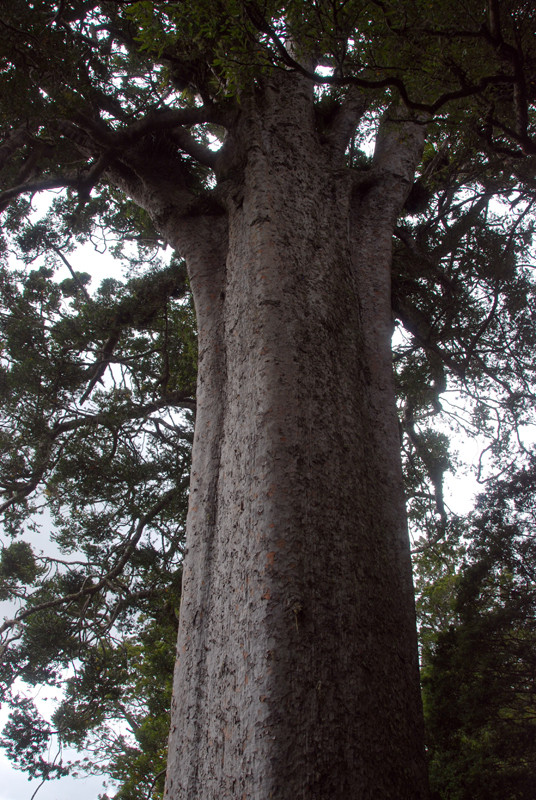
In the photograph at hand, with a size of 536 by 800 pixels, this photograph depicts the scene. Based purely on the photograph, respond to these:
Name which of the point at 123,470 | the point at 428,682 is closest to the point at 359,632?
the point at 123,470

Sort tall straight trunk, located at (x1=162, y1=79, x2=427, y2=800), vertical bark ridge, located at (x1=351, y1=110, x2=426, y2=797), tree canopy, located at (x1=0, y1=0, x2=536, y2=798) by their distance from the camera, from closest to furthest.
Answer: tall straight trunk, located at (x1=162, y1=79, x2=427, y2=800) < vertical bark ridge, located at (x1=351, y1=110, x2=426, y2=797) < tree canopy, located at (x1=0, y1=0, x2=536, y2=798)

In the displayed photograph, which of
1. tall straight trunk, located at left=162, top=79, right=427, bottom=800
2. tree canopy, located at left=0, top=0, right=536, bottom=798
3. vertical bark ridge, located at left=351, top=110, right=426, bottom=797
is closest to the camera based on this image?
tall straight trunk, located at left=162, top=79, right=427, bottom=800

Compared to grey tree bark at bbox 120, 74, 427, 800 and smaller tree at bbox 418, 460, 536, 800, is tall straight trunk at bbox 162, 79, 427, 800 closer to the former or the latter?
grey tree bark at bbox 120, 74, 427, 800

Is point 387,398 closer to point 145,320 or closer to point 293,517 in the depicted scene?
point 293,517

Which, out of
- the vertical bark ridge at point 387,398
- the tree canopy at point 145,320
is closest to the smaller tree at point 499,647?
the tree canopy at point 145,320

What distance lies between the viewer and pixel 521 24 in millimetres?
2740

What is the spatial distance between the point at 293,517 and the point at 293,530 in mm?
46

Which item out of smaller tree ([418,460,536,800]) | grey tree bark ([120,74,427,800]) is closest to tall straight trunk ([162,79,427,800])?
Answer: grey tree bark ([120,74,427,800])

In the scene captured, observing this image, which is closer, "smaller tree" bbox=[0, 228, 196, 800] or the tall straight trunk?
the tall straight trunk

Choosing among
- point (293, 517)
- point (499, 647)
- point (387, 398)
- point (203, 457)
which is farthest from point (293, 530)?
point (499, 647)

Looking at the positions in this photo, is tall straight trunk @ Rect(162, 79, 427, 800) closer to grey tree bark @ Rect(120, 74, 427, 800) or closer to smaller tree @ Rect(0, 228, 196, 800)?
grey tree bark @ Rect(120, 74, 427, 800)

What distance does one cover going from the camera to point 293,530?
68.0 inches

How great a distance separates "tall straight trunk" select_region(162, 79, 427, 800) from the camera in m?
1.46

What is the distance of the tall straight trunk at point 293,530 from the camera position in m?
1.46
